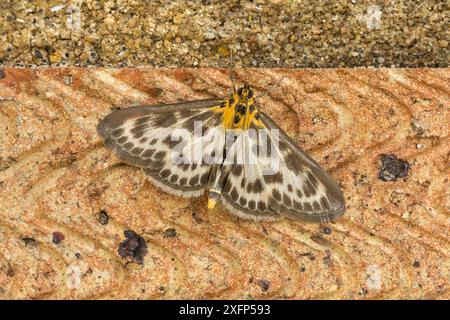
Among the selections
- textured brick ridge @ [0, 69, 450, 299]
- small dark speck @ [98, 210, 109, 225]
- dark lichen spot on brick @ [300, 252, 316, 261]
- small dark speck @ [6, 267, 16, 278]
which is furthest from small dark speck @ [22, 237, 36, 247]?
dark lichen spot on brick @ [300, 252, 316, 261]

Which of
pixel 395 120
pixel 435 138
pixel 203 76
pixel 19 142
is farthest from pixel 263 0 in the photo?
pixel 19 142

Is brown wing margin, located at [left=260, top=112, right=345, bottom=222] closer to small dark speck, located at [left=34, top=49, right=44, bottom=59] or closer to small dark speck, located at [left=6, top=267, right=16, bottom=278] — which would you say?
small dark speck, located at [left=34, top=49, right=44, bottom=59]

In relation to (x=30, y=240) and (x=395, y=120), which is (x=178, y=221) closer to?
(x=30, y=240)

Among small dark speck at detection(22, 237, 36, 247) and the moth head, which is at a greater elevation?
the moth head

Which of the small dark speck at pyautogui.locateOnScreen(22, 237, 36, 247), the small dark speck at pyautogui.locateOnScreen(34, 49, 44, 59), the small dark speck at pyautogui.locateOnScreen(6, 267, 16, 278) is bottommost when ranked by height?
the small dark speck at pyautogui.locateOnScreen(6, 267, 16, 278)

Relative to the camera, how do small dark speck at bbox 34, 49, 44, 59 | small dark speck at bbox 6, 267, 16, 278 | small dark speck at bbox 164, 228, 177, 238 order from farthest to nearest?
1. small dark speck at bbox 34, 49, 44, 59
2. small dark speck at bbox 164, 228, 177, 238
3. small dark speck at bbox 6, 267, 16, 278

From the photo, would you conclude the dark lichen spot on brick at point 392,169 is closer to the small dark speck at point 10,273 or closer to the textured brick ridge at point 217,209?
the textured brick ridge at point 217,209

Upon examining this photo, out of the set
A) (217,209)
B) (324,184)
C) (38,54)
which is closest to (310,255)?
(324,184)
